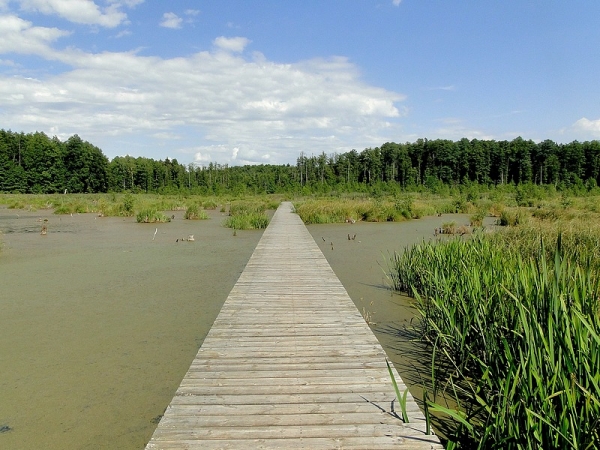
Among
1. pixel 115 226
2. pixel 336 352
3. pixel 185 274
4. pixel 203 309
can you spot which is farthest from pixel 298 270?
pixel 115 226

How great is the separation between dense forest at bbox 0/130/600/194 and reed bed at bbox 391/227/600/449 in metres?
36.4

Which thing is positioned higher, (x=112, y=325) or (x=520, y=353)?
(x=520, y=353)

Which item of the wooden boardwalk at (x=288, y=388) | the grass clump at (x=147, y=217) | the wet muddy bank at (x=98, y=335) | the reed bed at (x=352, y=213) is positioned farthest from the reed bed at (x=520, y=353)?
the grass clump at (x=147, y=217)

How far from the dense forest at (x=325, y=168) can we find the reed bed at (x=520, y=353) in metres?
36.4

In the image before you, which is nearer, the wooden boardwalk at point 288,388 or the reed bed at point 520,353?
the reed bed at point 520,353

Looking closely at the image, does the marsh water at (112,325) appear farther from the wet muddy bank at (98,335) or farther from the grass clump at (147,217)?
the grass clump at (147,217)

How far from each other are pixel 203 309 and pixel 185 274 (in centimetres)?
230

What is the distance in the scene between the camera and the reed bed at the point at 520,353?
6.53ft

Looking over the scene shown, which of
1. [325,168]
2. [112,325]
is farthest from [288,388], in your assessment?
[325,168]

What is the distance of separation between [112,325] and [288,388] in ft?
10.5

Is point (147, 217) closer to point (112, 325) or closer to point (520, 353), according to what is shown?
point (112, 325)

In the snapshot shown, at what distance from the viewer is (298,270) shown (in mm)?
6789

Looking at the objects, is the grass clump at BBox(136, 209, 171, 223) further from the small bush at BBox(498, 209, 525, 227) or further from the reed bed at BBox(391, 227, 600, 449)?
the reed bed at BBox(391, 227, 600, 449)

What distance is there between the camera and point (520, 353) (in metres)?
2.36
